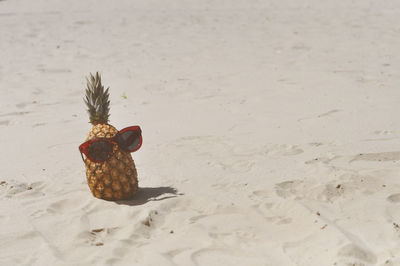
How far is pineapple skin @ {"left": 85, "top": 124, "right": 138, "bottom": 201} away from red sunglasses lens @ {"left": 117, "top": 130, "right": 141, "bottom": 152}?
0.14 ft

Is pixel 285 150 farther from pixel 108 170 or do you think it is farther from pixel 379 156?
pixel 108 170

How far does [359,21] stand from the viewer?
13.6 metres

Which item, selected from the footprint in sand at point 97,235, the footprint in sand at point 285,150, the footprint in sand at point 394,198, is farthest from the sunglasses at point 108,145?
the footprint in sand at point 394,198

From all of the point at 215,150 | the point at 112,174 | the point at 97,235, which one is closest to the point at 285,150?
the point at 215,150

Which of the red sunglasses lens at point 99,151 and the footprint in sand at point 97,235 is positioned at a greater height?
the red sunglasses lens at point 99,151

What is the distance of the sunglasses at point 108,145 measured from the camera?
3.93 metres

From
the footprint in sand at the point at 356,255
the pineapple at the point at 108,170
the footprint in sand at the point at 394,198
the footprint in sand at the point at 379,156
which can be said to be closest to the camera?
the footprint in sand at the point at 356,255

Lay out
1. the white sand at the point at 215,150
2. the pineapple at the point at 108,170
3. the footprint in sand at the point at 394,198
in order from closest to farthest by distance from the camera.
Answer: the white sand at the point at 215,150 < the footprint in sand at the point at 394,198 < the pineapple at the point at 108,170

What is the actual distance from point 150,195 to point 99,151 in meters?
0.55

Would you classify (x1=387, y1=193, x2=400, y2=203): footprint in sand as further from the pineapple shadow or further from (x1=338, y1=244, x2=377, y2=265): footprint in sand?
the pineapple shadow

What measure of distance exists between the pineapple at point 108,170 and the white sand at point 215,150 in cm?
10

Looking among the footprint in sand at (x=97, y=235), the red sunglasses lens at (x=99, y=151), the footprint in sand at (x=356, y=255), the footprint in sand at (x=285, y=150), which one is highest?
the red sunglasses lens at (x=99, y=151)

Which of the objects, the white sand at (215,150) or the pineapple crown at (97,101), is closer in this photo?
the white sand at (215,150)

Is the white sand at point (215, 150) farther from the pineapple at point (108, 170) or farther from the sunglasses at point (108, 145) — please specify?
the sunglasses at point (108, 145)
